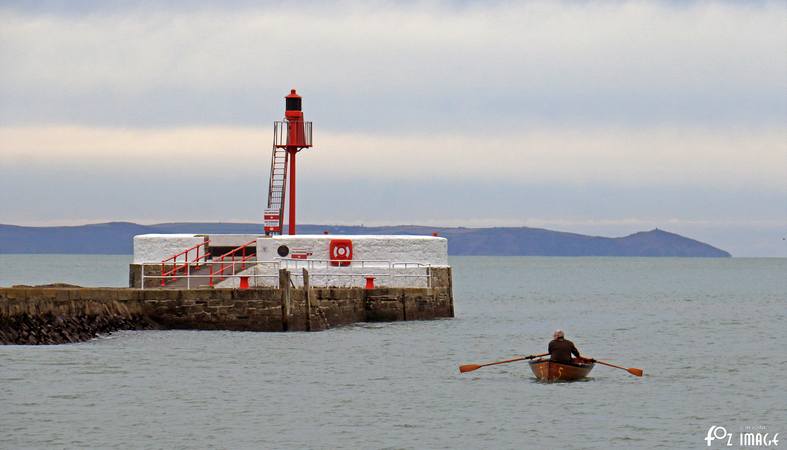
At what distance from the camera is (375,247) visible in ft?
160

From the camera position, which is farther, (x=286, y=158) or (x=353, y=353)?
(x=286, y=158)

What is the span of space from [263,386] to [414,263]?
53.2ft

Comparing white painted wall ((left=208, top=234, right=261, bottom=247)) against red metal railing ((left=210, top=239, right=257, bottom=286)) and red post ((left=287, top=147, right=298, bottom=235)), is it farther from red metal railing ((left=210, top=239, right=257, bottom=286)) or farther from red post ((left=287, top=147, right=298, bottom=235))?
red post ((left=287, top=147, right=298, bottom=235))

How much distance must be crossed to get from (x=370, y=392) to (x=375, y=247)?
51.0 ft

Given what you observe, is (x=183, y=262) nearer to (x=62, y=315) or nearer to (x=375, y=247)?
(x=375, y=247)

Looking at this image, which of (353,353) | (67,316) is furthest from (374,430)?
(67,316)

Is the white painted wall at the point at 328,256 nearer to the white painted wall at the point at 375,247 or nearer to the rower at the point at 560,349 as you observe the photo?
the white painted wall at the point at 375,247

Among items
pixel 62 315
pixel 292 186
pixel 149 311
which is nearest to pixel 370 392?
pixel 149 311

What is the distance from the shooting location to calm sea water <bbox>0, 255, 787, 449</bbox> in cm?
2736

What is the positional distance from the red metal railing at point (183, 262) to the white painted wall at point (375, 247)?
2.68 metres

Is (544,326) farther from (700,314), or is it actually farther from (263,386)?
(263,386)

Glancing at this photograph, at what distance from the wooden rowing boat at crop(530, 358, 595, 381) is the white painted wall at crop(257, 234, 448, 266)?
14504 millimetres

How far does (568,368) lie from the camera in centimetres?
3478

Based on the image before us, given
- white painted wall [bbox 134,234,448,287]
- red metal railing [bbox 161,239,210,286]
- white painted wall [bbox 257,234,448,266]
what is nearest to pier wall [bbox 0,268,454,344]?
white painted wall [bbox 134,234,448,287]
